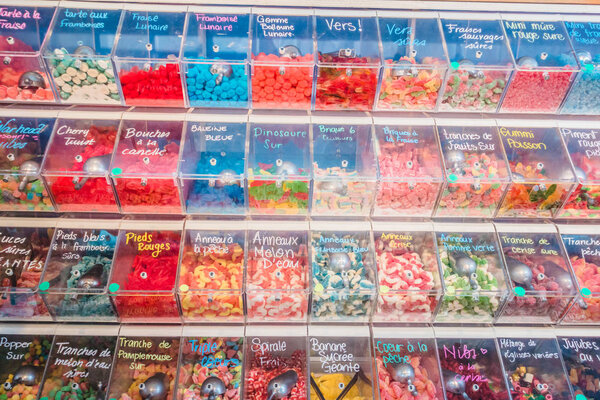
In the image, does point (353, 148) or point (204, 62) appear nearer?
point (204, 62)

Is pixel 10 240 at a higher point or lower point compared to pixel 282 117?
lower

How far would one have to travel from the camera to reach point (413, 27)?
2.18 m

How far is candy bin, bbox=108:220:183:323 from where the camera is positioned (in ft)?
6.79

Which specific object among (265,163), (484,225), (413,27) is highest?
(413,27)

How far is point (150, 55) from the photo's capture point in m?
2.06

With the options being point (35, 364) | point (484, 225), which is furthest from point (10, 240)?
point (484, 225)

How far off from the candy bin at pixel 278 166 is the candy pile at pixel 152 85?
0.39 metres

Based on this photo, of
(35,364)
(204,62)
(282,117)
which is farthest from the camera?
(282,117)

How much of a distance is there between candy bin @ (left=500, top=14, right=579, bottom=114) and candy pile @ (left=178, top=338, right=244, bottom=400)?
169 cm

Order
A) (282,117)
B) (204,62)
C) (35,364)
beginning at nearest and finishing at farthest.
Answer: (204,62) → (35,364) → (282,117)

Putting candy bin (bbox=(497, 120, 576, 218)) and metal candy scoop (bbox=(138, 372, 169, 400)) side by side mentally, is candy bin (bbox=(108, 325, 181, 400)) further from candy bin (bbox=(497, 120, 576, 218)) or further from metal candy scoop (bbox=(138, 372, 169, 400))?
candy bin (bbox=(497, 120, 576, 218))

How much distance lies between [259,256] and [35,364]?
3.68 feet

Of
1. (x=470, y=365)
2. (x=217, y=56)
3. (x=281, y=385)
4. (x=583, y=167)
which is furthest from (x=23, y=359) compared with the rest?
(x=583, y=167)

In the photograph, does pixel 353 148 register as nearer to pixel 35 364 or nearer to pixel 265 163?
pixel 265 163
